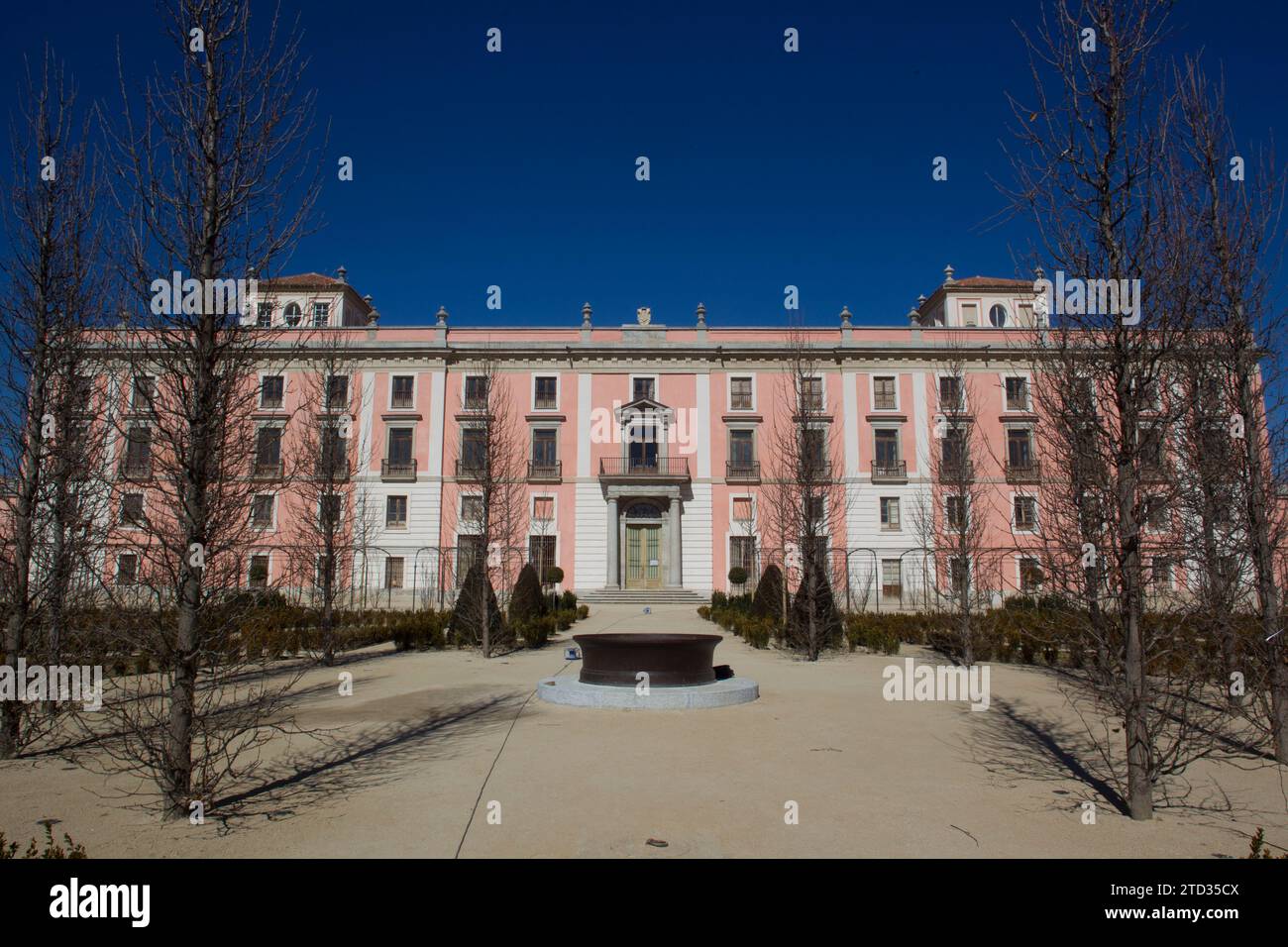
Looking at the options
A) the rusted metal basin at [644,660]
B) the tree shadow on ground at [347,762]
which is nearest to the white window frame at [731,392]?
the rusted metal basin at [644,660]

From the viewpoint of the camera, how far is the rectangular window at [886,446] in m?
34.9

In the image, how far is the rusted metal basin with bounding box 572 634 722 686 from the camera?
10.3 meters

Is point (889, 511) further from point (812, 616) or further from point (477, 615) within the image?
point (477, 615)

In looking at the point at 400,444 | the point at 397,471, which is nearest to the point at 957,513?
the point at 397,471

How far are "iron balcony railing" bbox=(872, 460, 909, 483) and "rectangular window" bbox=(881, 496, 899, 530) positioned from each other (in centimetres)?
86

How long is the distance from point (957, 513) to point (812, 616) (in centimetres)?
386

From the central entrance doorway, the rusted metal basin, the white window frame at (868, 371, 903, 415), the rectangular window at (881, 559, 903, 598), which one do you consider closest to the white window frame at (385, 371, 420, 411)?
the central entrance doorway

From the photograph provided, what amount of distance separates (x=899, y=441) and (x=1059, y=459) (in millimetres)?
29525

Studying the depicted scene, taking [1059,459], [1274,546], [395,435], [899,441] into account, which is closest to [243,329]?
[1059,459]

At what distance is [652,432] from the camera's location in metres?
35.1

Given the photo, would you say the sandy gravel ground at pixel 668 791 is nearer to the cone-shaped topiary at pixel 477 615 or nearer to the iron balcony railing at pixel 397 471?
the cone-shaped topiary at pixel 477 615

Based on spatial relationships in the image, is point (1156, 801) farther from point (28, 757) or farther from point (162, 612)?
point (28, 757)

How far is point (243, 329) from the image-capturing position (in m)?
5.77
